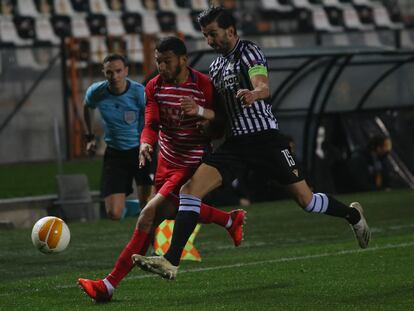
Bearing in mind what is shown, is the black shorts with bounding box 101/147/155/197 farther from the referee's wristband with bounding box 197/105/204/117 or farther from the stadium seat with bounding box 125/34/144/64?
the stadium seat with bounding box 125/34/144/64

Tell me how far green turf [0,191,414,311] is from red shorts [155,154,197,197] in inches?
30.4

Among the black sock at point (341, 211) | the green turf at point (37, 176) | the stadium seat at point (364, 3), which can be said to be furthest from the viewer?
the stadium seat at point (364, 3)

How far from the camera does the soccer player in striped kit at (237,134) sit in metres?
8.80

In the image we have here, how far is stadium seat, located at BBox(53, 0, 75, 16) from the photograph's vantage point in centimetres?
2802

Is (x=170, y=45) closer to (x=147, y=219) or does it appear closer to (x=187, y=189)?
(x=187, y=189)

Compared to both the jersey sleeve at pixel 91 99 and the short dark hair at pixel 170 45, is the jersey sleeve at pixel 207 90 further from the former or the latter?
the jersey sleeve at pixel 91 99

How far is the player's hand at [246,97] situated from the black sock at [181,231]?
0.90 meters

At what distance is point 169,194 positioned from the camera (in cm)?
926

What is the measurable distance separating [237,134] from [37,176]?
13.4 metres

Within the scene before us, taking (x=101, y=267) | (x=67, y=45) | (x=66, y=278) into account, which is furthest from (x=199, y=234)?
(x=67, y=45)

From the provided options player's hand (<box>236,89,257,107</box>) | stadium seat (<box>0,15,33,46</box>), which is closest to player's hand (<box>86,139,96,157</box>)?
player's hand (<box>236,89,257,107</box>)

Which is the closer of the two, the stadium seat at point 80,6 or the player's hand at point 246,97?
the player's hand at point 246,97

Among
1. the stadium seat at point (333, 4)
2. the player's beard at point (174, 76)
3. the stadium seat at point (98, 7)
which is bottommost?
the stadium seat at point (333, 4)

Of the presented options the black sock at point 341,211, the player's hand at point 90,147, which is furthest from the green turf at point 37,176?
the black sock at point 341,211
